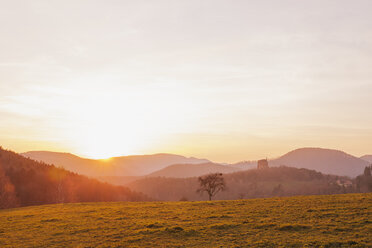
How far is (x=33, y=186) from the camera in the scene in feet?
421

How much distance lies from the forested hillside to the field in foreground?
72284 millimetres

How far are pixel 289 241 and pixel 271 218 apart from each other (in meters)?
9.04

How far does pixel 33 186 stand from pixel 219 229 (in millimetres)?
118153

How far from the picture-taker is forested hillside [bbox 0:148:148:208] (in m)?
109

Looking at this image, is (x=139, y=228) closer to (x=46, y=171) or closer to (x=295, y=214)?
(x=295, y=214)

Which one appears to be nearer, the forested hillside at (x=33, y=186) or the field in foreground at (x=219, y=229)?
the field in foreground at (x=219, y=229)

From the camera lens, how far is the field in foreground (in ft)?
75.7

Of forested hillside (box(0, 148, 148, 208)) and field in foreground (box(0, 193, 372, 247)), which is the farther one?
forested hillside (box(0, 148, 148, 208))

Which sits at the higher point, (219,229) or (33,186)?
(219,229)

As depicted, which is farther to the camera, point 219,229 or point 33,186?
point 33,186

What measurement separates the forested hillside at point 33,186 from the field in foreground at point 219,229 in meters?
72.3

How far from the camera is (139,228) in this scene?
98.9ft

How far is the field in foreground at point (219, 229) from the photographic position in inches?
909

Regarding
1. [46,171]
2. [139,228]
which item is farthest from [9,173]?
[139,228]
